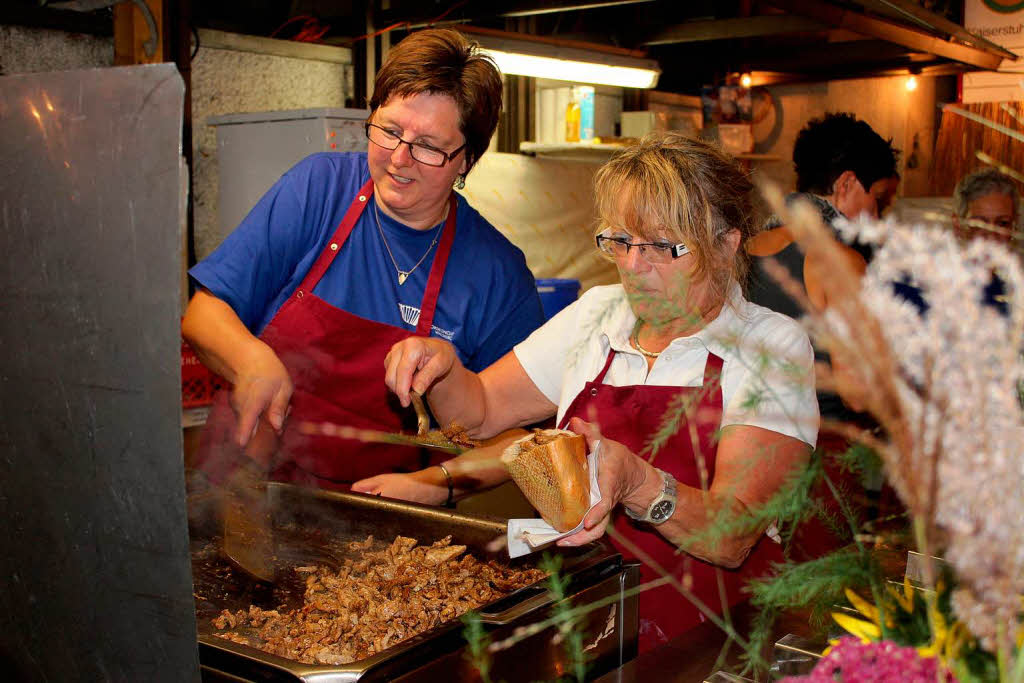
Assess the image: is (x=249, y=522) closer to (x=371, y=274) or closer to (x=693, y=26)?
(x=371, y=274)

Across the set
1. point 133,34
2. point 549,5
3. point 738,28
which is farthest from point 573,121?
point 133,34

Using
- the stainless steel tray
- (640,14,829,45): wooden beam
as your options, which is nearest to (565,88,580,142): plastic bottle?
(640,14,829,45): wooden beam

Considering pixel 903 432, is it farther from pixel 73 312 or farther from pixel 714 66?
pixel 714 66

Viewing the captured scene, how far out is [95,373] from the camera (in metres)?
0.92

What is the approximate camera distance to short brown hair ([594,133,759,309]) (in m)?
1.85

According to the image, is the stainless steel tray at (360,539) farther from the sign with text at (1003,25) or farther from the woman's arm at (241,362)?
the sign with text at (1003,25)

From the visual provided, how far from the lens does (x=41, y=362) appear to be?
966 millimetres

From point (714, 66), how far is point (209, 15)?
4.47 m

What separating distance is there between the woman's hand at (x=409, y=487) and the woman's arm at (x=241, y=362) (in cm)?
29

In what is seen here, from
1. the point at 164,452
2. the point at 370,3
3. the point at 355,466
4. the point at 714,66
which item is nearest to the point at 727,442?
the point at 355,466

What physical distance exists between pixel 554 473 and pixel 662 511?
0.34 m

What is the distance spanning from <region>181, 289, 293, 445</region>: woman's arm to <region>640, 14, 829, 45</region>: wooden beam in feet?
10.6

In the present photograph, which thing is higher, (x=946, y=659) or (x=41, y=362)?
(x=41, y=362)

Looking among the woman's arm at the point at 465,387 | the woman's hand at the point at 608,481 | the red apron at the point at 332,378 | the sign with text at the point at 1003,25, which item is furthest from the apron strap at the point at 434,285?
the sign with text at the point at 1003,25
